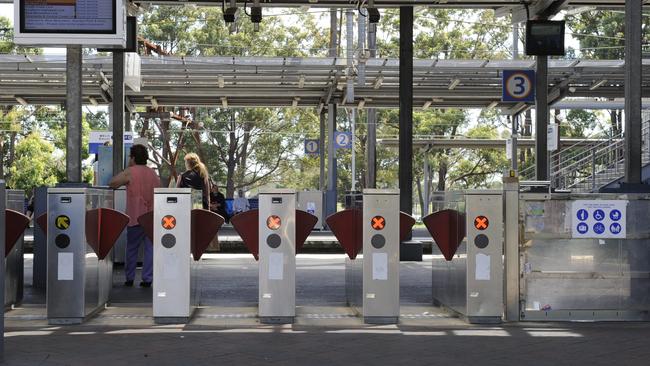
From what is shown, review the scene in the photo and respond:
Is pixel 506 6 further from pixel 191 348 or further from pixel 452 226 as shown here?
pixel 191 348

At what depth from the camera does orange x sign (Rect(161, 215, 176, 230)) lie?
10102 mm

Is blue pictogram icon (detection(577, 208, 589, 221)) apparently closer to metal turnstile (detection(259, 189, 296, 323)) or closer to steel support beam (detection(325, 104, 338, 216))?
metal turnstile (detection(259, 189, 296, 323))

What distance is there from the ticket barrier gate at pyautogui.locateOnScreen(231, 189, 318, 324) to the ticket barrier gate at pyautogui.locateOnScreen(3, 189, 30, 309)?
257cm

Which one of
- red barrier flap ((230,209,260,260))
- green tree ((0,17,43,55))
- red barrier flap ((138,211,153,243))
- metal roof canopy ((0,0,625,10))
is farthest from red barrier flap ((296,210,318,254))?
green tree ((0,17,43,55))

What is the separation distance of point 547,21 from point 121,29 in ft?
24.7

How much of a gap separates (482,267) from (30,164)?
39.8 m

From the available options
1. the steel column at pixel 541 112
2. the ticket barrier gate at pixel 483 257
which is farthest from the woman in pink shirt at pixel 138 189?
the steel column at pixel 541 112

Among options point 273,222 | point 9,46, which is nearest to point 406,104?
point 273,222

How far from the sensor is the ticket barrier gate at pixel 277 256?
10.3m

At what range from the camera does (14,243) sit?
10.6 meters

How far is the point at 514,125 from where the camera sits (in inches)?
1019

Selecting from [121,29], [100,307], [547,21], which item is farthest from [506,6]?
[100,307]

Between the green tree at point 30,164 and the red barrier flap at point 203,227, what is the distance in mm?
37278

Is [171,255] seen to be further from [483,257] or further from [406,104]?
[406,104]
